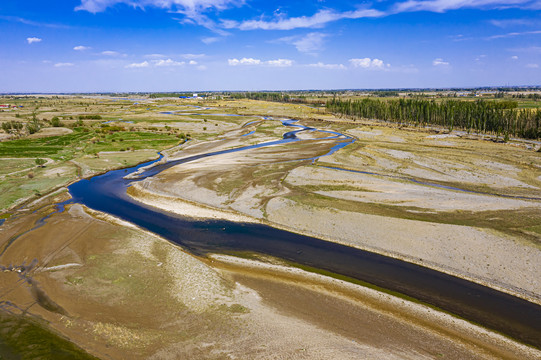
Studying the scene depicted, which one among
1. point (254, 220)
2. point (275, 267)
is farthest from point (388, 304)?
point (254, 220)

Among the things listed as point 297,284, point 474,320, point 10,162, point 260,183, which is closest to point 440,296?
point 474,320

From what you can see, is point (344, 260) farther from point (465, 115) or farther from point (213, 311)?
point (465, 115)

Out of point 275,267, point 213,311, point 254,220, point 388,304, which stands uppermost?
point 254,220

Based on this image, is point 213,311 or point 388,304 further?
point 388,304

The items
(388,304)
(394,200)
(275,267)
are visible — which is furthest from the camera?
(394,200)

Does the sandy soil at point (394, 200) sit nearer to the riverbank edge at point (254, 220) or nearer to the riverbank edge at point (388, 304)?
the riverbank edge at point (254, 220)

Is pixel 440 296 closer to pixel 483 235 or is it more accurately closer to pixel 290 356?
pixel 483 235

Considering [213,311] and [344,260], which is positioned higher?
[344,260]

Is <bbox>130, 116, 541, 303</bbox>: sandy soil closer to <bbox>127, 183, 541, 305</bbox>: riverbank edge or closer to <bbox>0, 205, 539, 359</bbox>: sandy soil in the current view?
<bbox>127, 183, 541, 305</bbox>: riverbank edge

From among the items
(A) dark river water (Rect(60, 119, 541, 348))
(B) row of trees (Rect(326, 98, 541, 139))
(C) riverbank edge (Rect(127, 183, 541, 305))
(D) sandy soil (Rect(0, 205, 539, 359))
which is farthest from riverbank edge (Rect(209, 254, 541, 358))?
(B) row of trees (Rect(326, 98, 541, 139))
